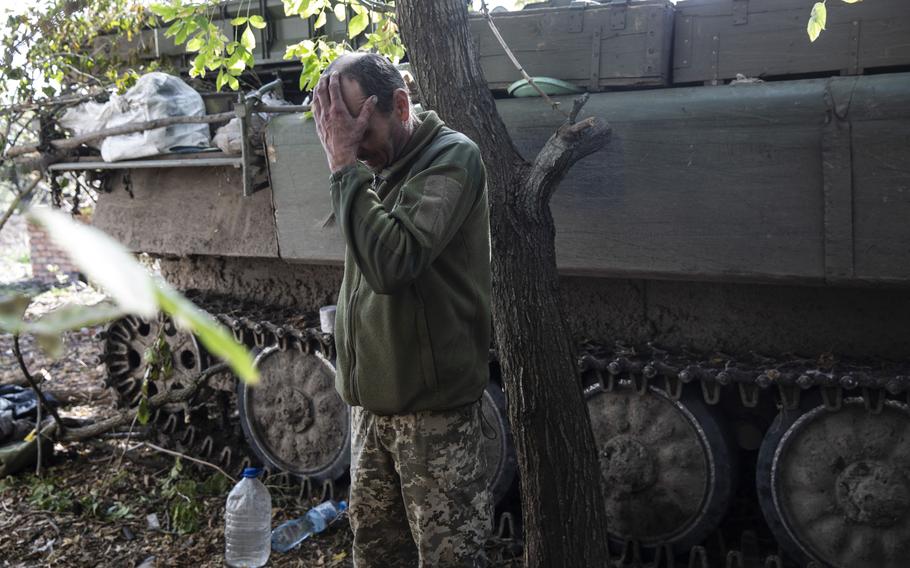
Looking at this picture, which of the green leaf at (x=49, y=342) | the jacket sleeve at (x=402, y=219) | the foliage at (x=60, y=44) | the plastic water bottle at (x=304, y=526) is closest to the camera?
the green leaf at (x=49, y=342)

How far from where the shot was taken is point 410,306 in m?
2.60

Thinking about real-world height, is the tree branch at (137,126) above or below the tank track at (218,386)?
above

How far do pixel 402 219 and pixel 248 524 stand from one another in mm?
2590

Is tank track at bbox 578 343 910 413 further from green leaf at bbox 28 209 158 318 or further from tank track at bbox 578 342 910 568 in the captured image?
green leaf at bbox 28 209 158 318

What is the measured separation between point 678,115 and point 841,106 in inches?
22.9

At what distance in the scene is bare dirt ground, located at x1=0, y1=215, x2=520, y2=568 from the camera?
4.50m

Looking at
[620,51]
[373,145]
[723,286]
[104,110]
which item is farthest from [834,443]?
[104,110]

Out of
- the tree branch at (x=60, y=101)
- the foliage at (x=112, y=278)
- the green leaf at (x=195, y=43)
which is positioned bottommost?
the foliage at (x=112, y=278)

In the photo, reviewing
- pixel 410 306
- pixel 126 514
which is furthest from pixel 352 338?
pixel 126 514

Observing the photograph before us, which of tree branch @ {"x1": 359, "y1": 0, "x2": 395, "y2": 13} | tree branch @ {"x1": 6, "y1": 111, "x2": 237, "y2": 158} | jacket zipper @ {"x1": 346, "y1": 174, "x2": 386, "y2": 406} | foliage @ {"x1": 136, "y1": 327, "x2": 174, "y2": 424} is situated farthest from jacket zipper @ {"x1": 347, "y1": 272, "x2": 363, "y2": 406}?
foliage @ {"x1": 136, "y1": 327, "x2": 174, "y2": 424}

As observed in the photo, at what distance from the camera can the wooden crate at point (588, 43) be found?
150 inches

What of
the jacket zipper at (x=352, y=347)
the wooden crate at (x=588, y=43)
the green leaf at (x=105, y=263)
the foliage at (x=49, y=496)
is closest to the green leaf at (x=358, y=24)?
the wooden crate at (x=588, y=43)

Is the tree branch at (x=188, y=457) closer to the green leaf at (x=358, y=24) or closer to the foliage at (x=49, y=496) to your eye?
the foliage at (x=49, y=496)

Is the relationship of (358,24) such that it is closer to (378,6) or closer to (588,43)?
(378,6)
